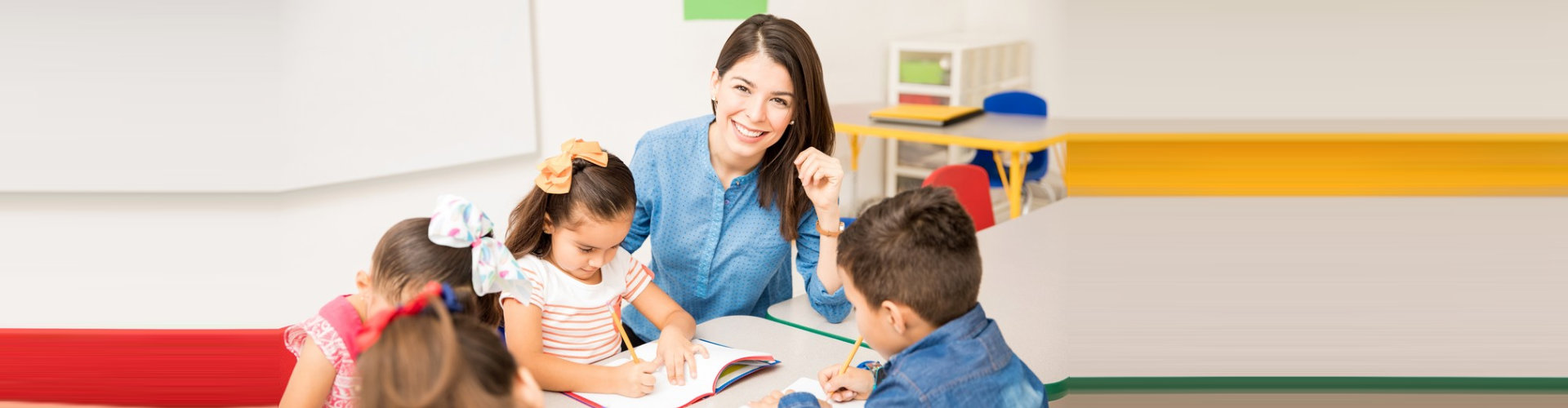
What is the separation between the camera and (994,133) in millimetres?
4082

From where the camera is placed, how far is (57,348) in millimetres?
1558

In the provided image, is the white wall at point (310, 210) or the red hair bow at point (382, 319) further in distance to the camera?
the white wall at point (310, 210)

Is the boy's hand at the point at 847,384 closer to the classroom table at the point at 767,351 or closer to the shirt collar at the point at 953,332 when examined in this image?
the classroom table at the point at 767,351

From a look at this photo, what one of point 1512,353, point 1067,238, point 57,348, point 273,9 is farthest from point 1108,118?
point 273,9

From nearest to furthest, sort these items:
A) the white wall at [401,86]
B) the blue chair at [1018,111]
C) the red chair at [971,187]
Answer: the red chair at [971,187], the white wall at [401,86], the blue chair at [1018,111]

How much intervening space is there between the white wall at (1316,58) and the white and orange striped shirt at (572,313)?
2.75ft

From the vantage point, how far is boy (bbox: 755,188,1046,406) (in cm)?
135

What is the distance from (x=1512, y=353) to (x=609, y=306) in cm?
122

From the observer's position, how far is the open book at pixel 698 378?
152 cm

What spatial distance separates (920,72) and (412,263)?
156 inches

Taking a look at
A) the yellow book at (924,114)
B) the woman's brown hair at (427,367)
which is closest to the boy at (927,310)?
the woman's brown hair at (427,367)

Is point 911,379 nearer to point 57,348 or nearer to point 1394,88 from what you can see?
point 1394,88

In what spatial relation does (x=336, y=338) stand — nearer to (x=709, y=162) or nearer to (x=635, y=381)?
(x=635, y=381)

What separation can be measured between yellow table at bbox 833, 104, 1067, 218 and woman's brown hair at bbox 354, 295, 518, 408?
3.01m
